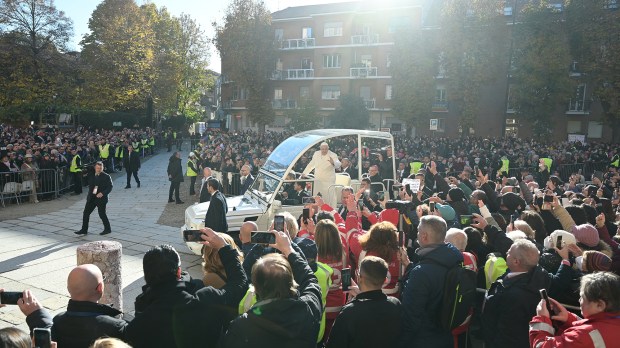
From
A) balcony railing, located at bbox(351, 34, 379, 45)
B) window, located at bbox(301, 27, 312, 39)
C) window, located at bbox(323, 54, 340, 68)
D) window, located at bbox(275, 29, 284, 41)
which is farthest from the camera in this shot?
window, located at bbox(275, 29, 284, 41)

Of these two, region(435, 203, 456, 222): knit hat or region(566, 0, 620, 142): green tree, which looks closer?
region(435, 203, 456, 222): knit hat

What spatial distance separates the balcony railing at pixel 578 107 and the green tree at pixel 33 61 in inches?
1666

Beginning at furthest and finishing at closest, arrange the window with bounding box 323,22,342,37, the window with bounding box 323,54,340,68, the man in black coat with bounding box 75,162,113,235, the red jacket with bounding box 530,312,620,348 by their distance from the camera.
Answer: the window with bounding box 323,54,340,68
the window with bounding box 323,22,342,37
the man in black coat with bounding box 75,162,113,235
the red jacket with bounding box 530,312,620,348

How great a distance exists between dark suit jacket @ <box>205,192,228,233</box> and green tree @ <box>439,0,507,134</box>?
32.4 metres

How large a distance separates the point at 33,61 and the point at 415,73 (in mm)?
30331

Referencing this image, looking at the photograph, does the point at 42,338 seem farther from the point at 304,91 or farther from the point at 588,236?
the point at 304,91

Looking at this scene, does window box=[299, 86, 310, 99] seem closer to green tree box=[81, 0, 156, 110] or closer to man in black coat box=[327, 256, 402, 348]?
green tree box=[81, 0, 156, 110]

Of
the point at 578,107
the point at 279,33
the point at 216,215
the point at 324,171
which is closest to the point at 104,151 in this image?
the point at 324,171

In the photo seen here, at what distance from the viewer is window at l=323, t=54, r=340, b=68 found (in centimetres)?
4712

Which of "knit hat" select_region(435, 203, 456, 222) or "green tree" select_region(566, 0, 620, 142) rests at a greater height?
"green tree" select_region(566, 0, 620, 142)

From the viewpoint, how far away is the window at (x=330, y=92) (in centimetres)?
4741

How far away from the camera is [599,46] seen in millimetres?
32719

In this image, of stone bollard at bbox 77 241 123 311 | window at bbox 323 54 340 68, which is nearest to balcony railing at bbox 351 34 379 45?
window at bbox 323 54 340 68

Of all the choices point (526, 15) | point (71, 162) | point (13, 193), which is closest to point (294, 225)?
point (13, 193)
